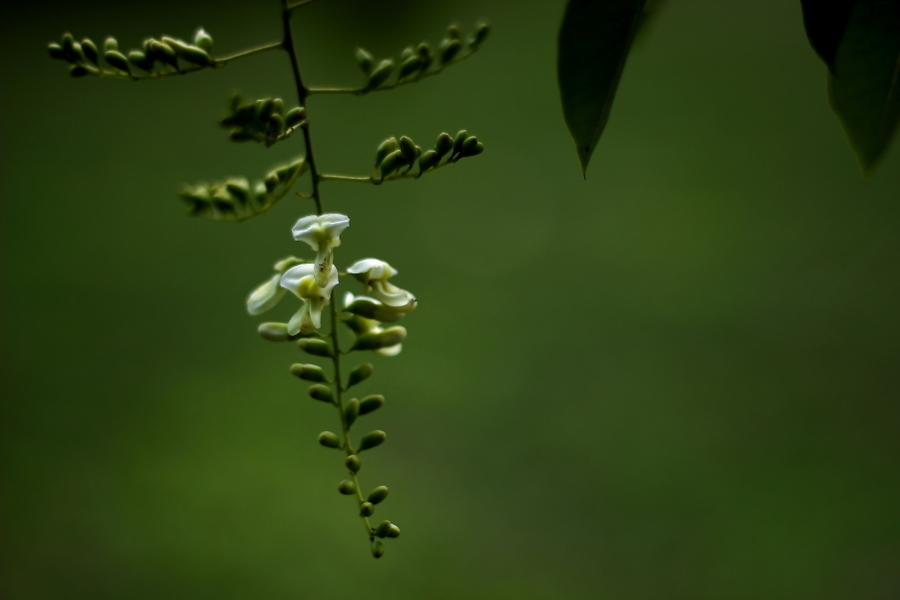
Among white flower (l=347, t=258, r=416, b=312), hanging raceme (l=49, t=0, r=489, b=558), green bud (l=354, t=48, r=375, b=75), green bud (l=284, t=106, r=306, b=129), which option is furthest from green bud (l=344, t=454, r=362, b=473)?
green bud (l=354, t=48, r=375, b=75)

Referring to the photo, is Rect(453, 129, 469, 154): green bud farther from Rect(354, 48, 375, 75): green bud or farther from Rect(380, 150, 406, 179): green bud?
Rect(354, 48, 375, 75): green bud

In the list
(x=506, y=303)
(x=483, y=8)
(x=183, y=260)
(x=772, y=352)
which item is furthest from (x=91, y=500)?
(x=483, y=8)

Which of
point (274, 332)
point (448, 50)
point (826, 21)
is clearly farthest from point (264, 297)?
point (826, 21)

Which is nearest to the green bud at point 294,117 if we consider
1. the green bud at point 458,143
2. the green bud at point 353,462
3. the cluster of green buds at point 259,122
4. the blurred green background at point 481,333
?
the cluster of green buds at point 259,122

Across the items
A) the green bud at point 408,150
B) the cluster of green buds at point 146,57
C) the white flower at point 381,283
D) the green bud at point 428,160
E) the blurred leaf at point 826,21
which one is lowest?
the white flower at point 381,283

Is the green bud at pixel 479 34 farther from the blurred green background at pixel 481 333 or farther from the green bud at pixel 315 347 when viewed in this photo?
the blurred green background at pixel 481 333

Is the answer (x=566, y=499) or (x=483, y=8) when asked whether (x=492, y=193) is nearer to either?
(x=483, y=8)
